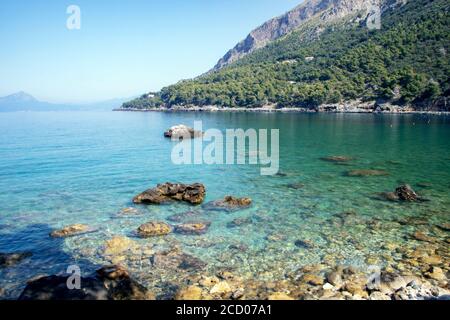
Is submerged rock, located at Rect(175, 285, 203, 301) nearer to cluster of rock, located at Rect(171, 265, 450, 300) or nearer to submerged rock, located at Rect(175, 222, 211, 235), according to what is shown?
cluster of rock, located at Rect(171, 265, 450, 300)

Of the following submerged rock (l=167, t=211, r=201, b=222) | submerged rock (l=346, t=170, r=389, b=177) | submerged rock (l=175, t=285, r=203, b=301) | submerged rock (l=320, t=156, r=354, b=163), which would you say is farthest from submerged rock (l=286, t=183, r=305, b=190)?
submerged rock (l=175, t=285, r=203, b=301)

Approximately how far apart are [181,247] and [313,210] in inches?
406

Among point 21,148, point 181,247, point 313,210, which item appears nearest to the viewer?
point 181,247

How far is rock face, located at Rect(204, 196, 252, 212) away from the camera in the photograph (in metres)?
24.3

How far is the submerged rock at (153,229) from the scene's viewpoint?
1941cm

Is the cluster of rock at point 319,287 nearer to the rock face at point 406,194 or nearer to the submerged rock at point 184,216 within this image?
the submerged rock at point 184,216

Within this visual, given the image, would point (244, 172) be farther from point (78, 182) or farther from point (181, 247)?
point (181, 247)

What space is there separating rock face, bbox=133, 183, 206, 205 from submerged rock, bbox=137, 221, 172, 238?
5.65 m

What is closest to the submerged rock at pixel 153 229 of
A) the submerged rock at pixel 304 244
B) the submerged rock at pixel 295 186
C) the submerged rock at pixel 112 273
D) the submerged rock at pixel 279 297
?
the submerged rock at pixel 112 273

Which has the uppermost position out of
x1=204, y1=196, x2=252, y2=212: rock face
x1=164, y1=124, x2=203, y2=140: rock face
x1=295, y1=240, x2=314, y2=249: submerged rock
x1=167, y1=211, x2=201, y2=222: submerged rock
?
x1=164, y1=124, x2=203, y2=140: rock face

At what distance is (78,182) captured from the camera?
33.0 metres

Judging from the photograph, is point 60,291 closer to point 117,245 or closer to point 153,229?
point 117,245

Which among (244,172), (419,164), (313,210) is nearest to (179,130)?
(244,172)

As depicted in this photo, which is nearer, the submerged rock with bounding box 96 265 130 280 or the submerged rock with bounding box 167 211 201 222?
the submerged rock with bounding box 96 265 130 280
